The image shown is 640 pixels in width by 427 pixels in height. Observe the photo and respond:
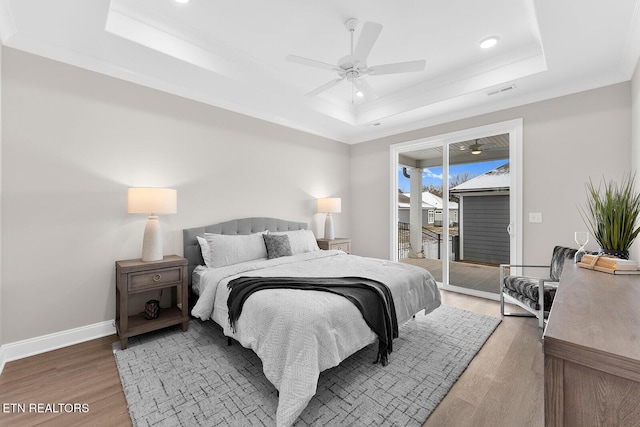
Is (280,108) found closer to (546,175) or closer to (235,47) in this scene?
(235,47)

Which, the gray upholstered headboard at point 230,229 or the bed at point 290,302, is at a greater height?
the gray upholstered headboard at point 230,229

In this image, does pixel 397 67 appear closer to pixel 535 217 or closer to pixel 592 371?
pixel 592 371

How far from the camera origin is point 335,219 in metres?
5.35

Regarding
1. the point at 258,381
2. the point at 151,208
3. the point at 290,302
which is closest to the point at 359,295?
the point at 290,302

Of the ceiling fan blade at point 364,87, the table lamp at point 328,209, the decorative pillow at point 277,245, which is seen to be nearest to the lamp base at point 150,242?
the decorative pillow at point 277,245

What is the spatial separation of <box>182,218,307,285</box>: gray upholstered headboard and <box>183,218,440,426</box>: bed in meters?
0.01

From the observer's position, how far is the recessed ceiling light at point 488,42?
9.21 ft

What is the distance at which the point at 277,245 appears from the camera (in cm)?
357

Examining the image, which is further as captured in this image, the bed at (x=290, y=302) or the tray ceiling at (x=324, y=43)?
the tray ceiling at (x=324, y=43)

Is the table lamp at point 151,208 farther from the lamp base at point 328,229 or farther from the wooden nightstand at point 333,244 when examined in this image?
the lamp base at point 328,229

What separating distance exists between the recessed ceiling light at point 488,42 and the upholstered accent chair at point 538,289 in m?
2.36

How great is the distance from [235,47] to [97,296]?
2.96 m

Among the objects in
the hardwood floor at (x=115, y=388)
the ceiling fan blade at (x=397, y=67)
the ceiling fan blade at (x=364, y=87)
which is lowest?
the hardwood floor at (x=115, y=388)

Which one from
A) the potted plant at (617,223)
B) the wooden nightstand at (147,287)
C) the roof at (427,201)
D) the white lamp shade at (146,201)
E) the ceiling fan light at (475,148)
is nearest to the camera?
the potted plant at (617,223)
